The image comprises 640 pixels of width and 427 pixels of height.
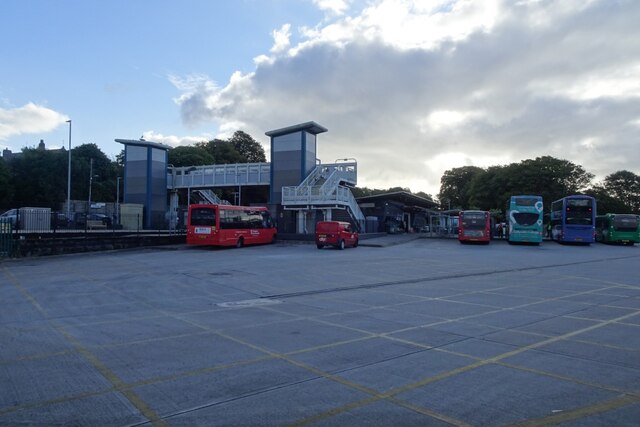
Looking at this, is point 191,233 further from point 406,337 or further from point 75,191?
point 75,191

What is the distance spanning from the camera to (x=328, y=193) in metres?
40.6

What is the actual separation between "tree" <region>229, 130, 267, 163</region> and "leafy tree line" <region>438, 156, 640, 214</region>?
3751cm

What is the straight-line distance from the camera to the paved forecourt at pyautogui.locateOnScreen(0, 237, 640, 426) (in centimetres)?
484

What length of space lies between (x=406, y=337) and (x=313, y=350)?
1.74m

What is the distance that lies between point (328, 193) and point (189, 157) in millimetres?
38140

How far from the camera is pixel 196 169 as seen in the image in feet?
173

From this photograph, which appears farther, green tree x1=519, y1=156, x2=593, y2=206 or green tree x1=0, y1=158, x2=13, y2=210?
green tree x1=519, y1=156, x2=593, y2=206

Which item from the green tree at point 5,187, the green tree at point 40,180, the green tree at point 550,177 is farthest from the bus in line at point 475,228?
the green tree at point 5,187

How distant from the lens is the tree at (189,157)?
72250 mm

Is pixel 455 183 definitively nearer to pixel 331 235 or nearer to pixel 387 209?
pixel 387 209

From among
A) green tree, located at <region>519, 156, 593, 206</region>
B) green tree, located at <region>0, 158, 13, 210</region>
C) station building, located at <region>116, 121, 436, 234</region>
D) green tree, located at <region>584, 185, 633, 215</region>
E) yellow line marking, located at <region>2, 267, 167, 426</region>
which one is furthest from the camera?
green tree, located at <region>584, 185, 633, 215</region>

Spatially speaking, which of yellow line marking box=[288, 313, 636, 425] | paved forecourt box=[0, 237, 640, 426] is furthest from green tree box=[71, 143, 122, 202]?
yellow line marking box=[288, 313, 636, 425]

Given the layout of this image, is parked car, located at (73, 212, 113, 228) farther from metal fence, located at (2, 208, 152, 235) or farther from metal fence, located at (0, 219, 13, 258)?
metal fence, located at (0, 219, 13, 258)

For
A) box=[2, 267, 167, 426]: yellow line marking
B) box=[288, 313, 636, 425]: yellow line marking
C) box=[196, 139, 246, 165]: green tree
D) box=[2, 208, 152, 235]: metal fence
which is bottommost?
box=[2, 267, 167, 426]: yellow line marking
